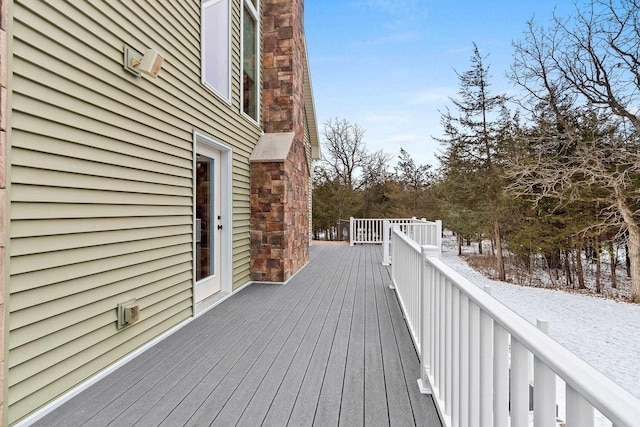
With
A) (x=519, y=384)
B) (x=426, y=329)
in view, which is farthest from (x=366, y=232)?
(x=519, y=384)

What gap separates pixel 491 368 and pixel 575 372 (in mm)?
533

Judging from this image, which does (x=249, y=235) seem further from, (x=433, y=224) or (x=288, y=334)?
(x=433, y=224)

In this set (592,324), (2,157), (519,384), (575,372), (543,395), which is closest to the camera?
(575,372)

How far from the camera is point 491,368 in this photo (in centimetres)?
114

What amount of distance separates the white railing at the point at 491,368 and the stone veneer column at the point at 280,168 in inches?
127

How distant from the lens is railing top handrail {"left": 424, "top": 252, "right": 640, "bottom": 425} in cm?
55

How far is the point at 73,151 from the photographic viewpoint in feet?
6.57

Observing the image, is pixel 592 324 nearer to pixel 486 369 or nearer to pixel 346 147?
pixel 486 369

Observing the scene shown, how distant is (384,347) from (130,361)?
1.98 meters

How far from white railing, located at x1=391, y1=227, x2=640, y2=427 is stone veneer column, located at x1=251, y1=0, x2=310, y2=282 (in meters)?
3.22

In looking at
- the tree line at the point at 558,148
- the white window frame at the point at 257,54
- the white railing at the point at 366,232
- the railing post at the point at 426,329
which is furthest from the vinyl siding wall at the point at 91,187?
the tree line at the point at 558,148

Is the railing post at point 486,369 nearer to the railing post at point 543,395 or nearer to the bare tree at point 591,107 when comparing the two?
the railing post at point 543,395

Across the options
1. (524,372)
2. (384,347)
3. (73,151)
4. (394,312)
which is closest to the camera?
(524,372)

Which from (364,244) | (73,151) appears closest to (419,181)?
(364,244)
